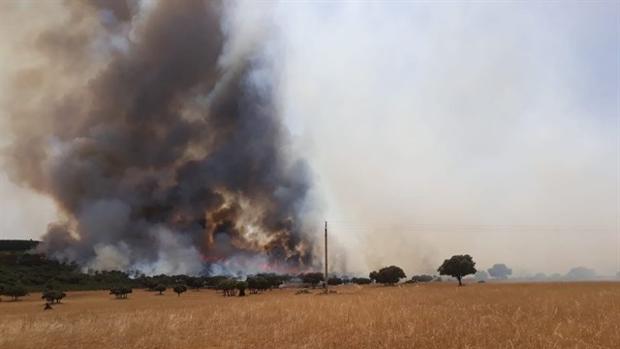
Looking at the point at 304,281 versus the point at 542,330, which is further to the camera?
the point at 304,281

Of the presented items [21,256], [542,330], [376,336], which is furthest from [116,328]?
[21,256]

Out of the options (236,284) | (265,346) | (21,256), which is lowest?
(265,346)

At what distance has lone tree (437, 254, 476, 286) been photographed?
320ft

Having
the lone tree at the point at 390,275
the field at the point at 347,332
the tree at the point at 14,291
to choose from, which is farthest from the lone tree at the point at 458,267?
the tree at the point at 14,291

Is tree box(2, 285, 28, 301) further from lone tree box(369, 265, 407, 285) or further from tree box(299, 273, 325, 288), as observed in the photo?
lone tree box(369, 265, 407, 285)

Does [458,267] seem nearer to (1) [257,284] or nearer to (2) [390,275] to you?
(2) [390,275]

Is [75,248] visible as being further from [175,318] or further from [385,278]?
[175,318]

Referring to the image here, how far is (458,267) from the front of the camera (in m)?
97.8

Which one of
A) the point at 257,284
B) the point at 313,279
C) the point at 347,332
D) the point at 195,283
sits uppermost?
the point at 313,279

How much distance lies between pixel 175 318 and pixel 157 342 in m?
9.03

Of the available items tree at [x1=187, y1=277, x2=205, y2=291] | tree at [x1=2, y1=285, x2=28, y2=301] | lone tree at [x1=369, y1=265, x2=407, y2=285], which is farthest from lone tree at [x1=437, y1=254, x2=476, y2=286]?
tree at [x1=2, y1=285, x2=28, y2=301]

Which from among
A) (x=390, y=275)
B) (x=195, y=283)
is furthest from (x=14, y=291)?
(x=390, y=275)

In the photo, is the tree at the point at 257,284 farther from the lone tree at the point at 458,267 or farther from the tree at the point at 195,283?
the lone tree at the point at 458,267

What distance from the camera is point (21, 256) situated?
459ft
